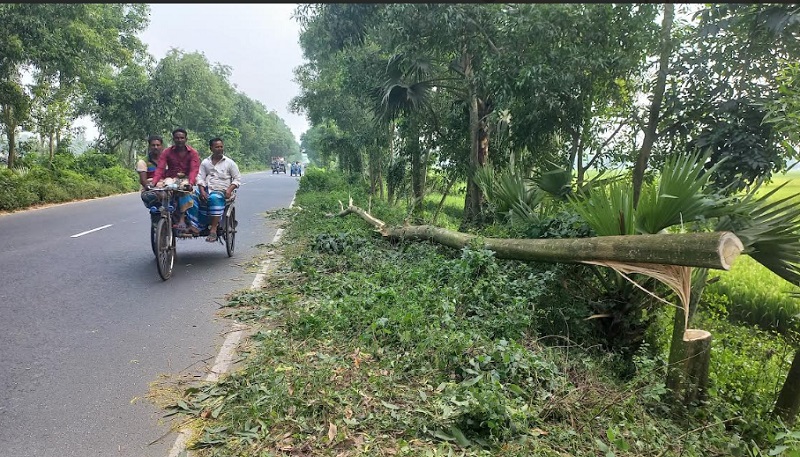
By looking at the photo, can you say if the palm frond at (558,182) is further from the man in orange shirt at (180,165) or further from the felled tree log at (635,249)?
the man in orange shirt at (180,165)

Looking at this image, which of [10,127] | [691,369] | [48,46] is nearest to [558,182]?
[691,369]

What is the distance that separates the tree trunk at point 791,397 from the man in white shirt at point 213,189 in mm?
6372

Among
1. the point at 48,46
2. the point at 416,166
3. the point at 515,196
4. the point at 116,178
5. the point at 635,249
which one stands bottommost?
the point at 116,178

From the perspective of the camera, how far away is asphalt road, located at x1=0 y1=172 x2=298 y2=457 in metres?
2.84

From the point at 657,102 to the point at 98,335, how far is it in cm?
734

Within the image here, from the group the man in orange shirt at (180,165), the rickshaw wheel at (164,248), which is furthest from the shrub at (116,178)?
the rickshaw wheel at (164,248)

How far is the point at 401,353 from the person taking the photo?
3781 millimetres

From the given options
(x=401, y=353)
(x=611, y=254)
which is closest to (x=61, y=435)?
(x=401, y=353)

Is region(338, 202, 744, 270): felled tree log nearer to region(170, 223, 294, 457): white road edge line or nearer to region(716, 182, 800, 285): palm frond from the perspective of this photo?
region(716, 182, 800, 285): palm frond

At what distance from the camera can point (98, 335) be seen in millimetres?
4234

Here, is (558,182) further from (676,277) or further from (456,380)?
(456,380)

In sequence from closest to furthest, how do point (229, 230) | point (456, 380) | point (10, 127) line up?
point (456, 380)
point (229, 230)
point (10, 127)

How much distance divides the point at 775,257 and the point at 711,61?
142 inches

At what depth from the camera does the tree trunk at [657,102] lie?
658cm
